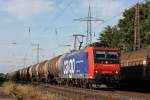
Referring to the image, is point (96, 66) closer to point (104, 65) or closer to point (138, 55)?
point (104, 65)

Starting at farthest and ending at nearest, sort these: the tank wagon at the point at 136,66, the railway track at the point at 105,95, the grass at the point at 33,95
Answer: the tank wagon at the point at 136,66 < the railway track at the point at 105,95 < the grass at the point at 33,95

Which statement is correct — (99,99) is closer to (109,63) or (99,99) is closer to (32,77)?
(109,63)

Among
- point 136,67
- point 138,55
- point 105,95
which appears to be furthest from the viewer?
point 138,55

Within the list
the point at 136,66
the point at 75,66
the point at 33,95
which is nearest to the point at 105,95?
the point at 33,95

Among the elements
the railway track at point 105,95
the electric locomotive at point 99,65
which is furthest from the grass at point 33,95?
the electric locomotive at point 99,65

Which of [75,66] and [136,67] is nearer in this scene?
[136,67]

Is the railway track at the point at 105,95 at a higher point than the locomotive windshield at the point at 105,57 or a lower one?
lower

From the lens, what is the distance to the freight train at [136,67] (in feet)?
111

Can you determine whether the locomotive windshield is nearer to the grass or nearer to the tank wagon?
the tank wagon

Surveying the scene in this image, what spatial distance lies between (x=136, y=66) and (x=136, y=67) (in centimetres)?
12

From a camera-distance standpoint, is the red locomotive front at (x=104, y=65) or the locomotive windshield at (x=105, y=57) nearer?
the red locomotive front at (x=104, y=65)

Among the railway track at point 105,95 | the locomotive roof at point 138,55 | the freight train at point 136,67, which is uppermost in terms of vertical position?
the locomotive roof at point 138,55

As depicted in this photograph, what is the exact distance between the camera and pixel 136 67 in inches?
1430

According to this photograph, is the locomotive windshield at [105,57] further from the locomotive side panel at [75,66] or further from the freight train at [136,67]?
the freight train at [136,67]
